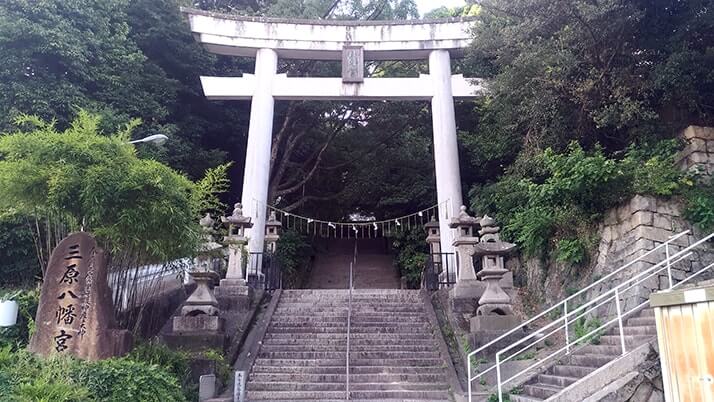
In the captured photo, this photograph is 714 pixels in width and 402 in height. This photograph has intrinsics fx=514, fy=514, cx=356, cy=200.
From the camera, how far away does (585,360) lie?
6.54 m

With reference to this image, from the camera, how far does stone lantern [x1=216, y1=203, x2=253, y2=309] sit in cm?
1068

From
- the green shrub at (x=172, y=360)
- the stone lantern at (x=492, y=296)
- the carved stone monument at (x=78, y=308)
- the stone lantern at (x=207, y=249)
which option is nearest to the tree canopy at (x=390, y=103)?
the stone lantern at (x=492, y=296)

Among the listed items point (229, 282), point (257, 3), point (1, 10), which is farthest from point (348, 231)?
point (1, 10)

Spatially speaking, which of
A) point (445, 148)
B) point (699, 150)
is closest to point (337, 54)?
point (445, 148)

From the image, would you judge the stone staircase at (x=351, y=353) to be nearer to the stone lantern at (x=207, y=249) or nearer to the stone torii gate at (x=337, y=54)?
the stone lantern at (x=207, y=249)

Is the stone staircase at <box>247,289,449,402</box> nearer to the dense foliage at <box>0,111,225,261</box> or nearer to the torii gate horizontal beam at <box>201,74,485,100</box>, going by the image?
the dense foliage at <box>0,111,225,261</box>

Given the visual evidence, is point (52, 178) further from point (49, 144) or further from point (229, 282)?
point (229, 282)

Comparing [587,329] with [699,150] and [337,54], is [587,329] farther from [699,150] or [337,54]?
[337,54]

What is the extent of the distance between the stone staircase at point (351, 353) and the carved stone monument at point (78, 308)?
2372mm

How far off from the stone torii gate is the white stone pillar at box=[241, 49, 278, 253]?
0.03 meters

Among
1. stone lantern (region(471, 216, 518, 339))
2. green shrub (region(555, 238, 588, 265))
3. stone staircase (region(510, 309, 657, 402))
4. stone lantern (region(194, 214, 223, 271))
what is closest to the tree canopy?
green shrub (region(555, 238, 588, 265))

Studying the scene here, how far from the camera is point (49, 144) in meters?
6.91

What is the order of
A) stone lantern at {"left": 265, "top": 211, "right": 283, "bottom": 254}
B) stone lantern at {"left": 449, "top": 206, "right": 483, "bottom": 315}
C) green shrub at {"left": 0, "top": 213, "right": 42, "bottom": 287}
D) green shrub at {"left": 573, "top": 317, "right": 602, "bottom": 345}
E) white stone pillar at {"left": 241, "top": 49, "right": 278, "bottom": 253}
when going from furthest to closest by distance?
stone lantern at {"left": 265, "top": 211, "right": 283, "bottom": 254} → white stone pillar at {"left": 241, "top": 49, "right": 278, "bottom": 253} → green shrub at {"left": 0, "top": 213, "right": 42, "bottom": 287} → stone lantern at {"left": 449, "top": 206, "right": 483, "bottom": 315} → green shrub at {"left": 573, "top": 317, "right": 602, "bottom": 345}

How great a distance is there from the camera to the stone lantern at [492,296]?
28.5 ft
